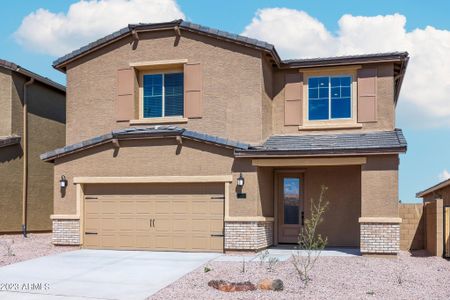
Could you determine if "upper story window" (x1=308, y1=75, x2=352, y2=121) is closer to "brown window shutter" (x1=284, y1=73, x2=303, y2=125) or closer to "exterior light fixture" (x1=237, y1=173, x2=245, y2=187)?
"brown window shutter" (x1=284, y1=73, x2=303, y2=125)

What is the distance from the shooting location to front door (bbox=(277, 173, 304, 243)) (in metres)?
19.0

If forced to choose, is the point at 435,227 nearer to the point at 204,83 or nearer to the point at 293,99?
the point at 293,99

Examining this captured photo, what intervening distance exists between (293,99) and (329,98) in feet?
4.14

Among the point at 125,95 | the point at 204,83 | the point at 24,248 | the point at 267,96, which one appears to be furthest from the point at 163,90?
the point at 24,248

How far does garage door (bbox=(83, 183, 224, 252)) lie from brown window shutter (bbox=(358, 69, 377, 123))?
221 inches

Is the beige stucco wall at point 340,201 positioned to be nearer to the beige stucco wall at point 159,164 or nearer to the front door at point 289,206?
the front door at point 289,206

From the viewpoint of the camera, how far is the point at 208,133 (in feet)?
60.3

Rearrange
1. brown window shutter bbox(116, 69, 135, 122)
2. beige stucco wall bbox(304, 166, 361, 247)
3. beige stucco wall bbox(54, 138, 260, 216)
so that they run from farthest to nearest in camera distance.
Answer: brown window shutter bbox(116, 69, 135, 122) < beige stucco wall bbox(304, 166, 361, 247) < beige stucco wall bbox(54, 138, 260, 216)

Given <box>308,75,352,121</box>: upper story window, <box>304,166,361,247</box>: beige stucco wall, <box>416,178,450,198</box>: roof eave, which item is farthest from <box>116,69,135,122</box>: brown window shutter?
<box>416,178,450,198</box>: roof eave

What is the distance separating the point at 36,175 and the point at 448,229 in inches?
657

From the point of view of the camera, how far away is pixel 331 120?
1911 centimetres

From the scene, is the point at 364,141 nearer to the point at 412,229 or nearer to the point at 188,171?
the point at 412,229

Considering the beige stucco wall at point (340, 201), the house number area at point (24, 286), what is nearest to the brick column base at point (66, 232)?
the house number area at point (24, 286)

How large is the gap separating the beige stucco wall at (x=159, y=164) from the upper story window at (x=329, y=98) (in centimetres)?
405
